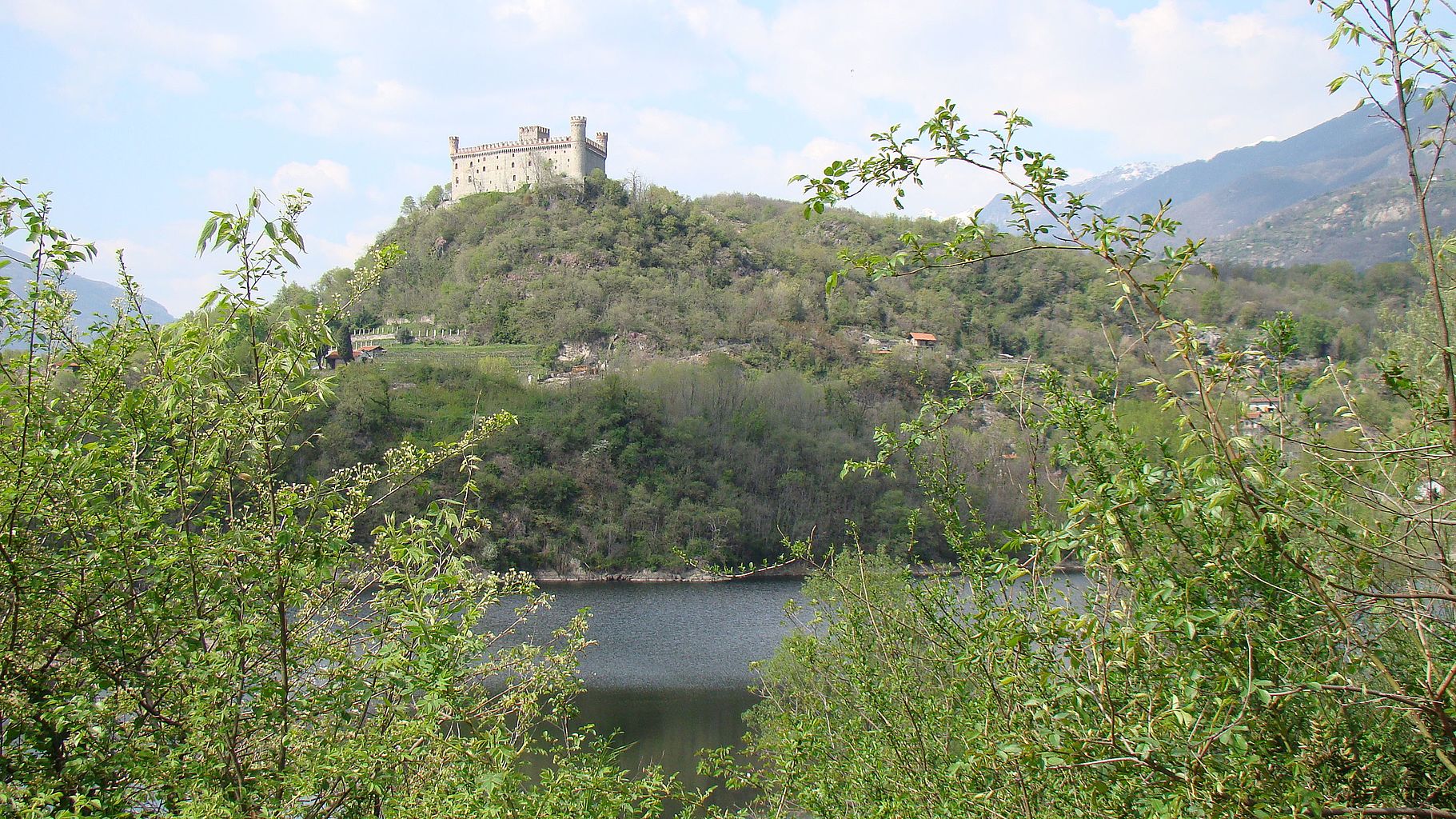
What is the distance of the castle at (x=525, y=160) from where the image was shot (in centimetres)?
8362

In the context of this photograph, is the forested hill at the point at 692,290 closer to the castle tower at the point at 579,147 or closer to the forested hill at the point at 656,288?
the forested hill at the point at 656,288

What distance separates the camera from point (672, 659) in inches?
1019

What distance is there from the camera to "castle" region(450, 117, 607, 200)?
8362cm

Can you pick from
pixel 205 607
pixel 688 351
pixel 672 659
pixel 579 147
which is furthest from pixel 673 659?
pixel 579 147

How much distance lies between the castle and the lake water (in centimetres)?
5380

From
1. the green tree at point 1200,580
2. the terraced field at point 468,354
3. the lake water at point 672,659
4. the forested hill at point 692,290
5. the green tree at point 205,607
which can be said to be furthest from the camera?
the forested hill at point 692,290

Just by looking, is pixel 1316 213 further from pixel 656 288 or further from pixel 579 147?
pixel 579 147

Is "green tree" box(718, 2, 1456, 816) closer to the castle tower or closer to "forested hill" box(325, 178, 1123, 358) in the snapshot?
"forested hill" box(325, 178, 1123, 358)

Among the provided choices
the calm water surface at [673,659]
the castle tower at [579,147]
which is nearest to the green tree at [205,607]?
the calm water surface at [673,659]

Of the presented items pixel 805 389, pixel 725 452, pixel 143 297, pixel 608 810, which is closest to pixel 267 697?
pixel 608 810

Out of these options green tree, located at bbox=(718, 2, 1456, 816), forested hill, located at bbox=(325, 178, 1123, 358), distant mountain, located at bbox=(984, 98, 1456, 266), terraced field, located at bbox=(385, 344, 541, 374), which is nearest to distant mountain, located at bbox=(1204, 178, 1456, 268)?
distant mountain, located at bbox=(984, 98, 1456, 266)

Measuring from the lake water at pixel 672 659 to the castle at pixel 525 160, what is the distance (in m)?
53.8

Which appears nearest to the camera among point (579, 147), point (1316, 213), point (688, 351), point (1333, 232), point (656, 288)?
point (688, 351)

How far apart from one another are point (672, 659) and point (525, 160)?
68.4m
